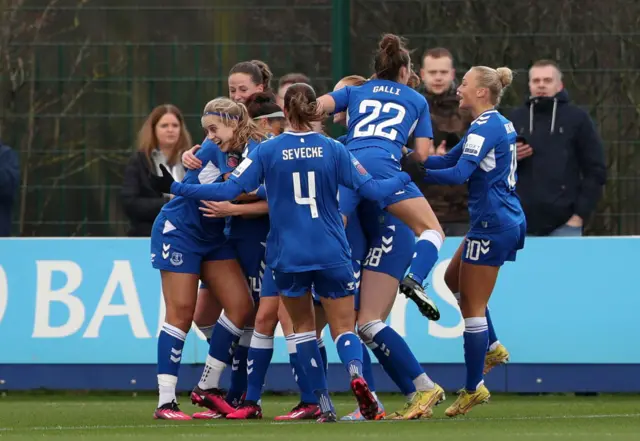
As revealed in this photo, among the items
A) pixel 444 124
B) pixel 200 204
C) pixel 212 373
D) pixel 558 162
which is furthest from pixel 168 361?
pixel 558 162

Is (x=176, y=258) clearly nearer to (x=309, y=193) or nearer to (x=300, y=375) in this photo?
(x=300, y=375)

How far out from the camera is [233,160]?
1037 cm

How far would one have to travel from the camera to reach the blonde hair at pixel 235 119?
33.7ft

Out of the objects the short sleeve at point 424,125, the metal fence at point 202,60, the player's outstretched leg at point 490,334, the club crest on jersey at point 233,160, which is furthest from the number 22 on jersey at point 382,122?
the metal fence at point 202,60

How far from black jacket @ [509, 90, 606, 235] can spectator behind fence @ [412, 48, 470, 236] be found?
0.47 meters

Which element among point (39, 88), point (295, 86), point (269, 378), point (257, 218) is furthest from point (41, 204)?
point (295, 86)

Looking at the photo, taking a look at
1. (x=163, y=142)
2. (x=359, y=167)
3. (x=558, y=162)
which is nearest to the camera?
(x=359, y=167)

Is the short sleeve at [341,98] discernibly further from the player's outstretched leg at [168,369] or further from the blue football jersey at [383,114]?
the player's outstretched leg at [168,369]

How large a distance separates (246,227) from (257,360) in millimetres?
793

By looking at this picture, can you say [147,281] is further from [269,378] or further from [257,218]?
[257,218]

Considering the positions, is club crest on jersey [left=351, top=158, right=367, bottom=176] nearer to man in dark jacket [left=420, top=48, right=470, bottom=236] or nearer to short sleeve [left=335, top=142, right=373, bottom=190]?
short sleeve [left=335, top=142, right=373, bottom=190]

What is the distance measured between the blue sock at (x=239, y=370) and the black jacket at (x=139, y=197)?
217cm

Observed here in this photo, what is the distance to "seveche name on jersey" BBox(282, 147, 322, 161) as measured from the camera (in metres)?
9.59

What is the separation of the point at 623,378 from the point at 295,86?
3819 mm
